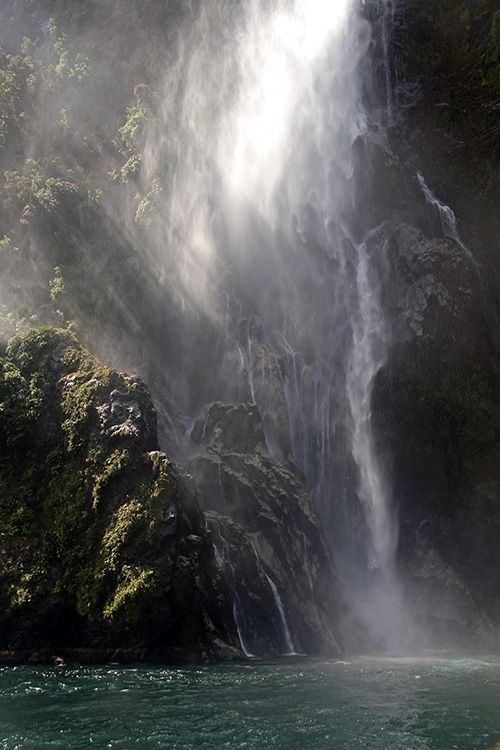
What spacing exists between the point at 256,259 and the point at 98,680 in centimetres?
2928

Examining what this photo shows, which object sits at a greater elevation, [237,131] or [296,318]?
[237,131]

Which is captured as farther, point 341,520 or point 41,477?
point 341,520

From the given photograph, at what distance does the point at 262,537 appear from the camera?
1177 inches

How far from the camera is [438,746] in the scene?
12500mm

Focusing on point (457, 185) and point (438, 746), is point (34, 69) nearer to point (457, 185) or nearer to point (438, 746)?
point (457, 185)

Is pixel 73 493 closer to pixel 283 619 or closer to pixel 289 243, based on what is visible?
pixel 283 619

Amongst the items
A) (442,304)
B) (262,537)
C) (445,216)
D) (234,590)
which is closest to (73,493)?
(234,590)

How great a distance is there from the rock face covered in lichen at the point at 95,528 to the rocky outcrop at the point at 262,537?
285 cm

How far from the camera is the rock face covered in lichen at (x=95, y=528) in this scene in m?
22.1

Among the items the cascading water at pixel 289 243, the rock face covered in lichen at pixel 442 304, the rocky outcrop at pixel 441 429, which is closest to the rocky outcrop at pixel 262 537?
the cascading water at pixel 289 243

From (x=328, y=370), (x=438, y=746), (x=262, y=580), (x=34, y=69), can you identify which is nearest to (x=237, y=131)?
(x=328, y=370)

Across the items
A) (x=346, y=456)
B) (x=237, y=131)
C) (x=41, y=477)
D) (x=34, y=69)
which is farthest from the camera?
(x=34, y=69)

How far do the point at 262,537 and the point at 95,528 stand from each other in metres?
8.92

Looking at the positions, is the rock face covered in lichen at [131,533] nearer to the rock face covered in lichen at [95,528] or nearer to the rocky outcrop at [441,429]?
the rock face covered in lichen at [95,528]
